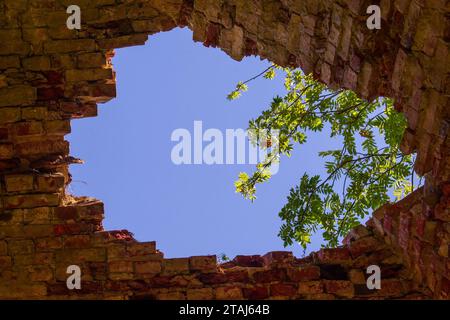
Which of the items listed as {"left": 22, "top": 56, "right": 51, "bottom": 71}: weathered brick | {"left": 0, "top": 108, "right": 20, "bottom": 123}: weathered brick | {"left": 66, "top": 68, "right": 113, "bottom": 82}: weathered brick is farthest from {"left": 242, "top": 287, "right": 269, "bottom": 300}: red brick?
{"left": 22, "top": 56, "right": 51, "bottom": 71}: weathered brick

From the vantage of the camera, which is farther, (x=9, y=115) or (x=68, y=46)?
(x=68, y=46)

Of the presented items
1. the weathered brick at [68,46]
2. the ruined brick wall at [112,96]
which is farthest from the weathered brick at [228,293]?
the weathered brick at [68,46]

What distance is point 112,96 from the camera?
5.00 metres

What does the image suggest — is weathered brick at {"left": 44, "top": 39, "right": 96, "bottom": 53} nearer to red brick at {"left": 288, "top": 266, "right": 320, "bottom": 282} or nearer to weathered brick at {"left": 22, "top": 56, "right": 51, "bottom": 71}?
weathered brick at {"left": 22, "top": 56, "right": 51, "bottom": 71}

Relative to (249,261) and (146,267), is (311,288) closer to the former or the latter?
(249,261)

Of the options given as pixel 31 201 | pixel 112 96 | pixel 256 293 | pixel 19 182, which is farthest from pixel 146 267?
pixel 112 96

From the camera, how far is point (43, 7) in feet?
16.5

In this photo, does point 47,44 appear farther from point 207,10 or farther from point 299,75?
point 299,75

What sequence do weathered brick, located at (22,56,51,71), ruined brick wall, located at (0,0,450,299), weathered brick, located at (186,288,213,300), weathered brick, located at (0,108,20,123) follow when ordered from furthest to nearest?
1. weathered brick, located at (22,56,51,71)
2. weathered brick, located at (0,108,20,123)
3. weathered brick, located at (186,288,213,300)
4. ruined brick wall, located at (0,0,450,299)

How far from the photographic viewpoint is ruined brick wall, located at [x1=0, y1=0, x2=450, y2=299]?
417 centimetres

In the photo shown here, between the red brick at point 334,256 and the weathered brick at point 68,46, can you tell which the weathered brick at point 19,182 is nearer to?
the weathered brick at point 68,46

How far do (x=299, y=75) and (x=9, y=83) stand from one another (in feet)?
12.7

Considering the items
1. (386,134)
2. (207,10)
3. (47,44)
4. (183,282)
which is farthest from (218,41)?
(386,134)

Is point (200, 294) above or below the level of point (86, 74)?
below
